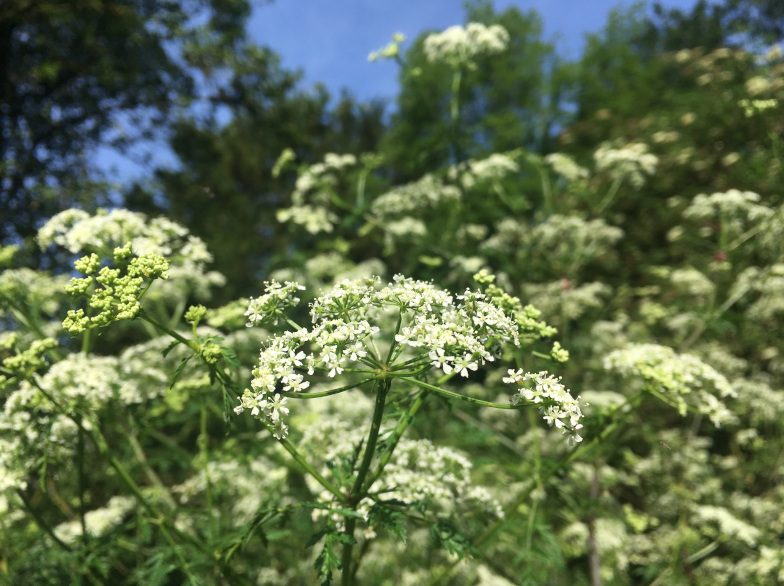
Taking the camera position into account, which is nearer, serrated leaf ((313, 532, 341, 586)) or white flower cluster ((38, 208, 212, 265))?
serrated leaf ((313, 532, 341, 586))

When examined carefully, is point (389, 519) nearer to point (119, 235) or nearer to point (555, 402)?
point (555, 402)

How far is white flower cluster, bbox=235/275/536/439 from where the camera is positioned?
6.60 ft

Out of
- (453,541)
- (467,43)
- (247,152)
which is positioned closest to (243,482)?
(453,541)

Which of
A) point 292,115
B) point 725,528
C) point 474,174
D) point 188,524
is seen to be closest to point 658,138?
point 474,174

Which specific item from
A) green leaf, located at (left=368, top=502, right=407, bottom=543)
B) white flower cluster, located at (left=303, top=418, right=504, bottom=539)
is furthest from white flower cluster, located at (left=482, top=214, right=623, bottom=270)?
green leaf, located at (left=368, top=502, right=407, bottom=543)

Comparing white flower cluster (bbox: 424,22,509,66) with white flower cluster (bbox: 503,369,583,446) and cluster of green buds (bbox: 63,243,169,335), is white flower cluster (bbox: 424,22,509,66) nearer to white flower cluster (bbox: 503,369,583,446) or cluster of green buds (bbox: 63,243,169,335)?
cluster of green buds (bbox: 63,243,169,335)

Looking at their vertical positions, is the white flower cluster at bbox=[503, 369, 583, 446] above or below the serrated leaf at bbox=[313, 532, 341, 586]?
above

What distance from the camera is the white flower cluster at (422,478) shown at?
2.77 m

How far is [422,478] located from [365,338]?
1.26 meters

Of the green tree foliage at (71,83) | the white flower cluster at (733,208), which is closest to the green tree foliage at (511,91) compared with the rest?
the green tree foliage at (71,83)

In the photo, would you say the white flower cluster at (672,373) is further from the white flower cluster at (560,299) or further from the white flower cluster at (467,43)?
the white flower cluster at (467,43)

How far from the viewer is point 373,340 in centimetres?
213

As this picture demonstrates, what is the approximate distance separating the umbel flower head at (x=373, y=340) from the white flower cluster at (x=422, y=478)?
87cm

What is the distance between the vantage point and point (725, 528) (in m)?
4.63
